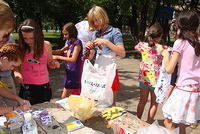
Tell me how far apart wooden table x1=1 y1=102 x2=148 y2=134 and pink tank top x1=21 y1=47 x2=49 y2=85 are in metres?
0.33

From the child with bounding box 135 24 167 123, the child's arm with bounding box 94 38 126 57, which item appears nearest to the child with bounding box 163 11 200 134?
the child's arm with bounding box 94 38 126 57

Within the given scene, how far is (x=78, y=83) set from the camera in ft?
11.9

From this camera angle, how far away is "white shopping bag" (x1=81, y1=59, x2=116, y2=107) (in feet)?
9.01

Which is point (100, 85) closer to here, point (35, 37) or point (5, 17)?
point (35, 37)

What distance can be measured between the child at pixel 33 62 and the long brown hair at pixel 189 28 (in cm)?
132

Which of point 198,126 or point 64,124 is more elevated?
point 64,124

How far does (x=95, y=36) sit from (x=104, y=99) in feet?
2.69

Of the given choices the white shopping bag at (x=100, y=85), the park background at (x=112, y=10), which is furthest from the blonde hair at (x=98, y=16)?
the park background at (x=112, y=10)

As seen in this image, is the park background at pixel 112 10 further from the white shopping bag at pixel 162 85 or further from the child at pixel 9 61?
the child at pixel 9 61

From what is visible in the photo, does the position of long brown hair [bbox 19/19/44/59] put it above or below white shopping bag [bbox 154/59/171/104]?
above

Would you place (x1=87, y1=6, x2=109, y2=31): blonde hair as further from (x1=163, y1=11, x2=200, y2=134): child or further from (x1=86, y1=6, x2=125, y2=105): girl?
(x1=163, y1=11, x2=200, y2=134): child

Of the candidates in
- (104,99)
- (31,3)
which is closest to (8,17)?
(104,99)

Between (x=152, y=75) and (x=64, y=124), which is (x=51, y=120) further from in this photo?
(x=152, y=75)

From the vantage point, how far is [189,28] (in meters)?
2.52
